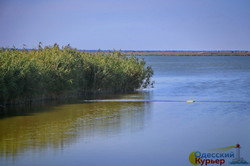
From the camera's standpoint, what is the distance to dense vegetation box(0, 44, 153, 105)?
38312mm

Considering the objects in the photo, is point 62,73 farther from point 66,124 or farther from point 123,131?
point 123,131

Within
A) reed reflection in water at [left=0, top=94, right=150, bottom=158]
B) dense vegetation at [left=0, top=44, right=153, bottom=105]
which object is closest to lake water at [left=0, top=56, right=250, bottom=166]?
reed reflection in water at [left=0, top=94, right=150, bottom=158]

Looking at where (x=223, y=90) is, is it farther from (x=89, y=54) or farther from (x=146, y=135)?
(x=146, y=135)

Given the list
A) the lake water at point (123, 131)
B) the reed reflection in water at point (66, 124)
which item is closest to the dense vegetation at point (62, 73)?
the lake water at point (123, 131)

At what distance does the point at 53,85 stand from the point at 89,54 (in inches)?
415

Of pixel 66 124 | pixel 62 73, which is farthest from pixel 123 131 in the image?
pixel 62 73

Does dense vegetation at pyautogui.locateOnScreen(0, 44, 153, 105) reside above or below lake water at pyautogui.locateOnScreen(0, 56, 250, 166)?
above

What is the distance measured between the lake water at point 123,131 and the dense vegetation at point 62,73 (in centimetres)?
177

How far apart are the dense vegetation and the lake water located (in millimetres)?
1775

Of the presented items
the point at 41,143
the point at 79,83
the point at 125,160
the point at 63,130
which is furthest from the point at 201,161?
the point at 79,83

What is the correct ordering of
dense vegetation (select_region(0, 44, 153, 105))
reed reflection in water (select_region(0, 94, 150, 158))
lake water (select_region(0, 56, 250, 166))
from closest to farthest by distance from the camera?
lake water (select_region(0, 56, 250, 166)) < reed reflection in water (select_region(0, 94, 150, 158)) < dense vegetation (select_region(0, 44, 153, 105))

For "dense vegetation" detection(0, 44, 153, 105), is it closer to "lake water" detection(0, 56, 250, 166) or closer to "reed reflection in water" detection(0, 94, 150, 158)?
"lake water" detection(0, 56, 250, 166)

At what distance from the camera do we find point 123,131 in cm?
3000

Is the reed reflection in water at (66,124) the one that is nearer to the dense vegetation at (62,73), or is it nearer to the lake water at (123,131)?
the lake water at (123,131)
